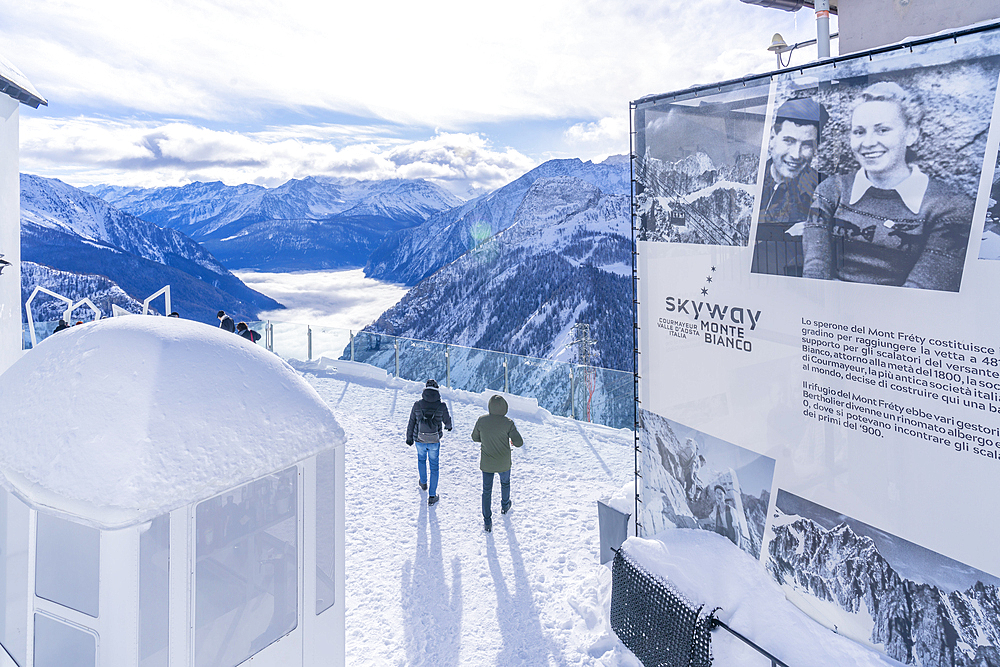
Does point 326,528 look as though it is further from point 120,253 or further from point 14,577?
point 120,253

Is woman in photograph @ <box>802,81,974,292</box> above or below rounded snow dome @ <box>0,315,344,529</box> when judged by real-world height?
above

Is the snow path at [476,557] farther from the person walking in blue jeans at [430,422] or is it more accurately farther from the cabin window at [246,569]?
the cabin window at [246,569]

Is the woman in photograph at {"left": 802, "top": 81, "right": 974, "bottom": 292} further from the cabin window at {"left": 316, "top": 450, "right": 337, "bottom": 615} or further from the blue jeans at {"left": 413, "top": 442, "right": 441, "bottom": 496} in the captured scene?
the blue jeans at {"left": 413, "top": 442, "right": 441, "bottom": 496}

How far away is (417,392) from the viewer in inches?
482

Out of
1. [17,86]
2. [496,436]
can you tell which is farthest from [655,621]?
[17,86]

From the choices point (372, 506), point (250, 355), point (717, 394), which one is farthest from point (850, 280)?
point (372, 506)

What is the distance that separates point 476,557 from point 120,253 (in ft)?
527

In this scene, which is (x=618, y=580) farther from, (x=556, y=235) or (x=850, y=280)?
(x=556, y=235)

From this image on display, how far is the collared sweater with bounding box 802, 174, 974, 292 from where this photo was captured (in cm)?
283

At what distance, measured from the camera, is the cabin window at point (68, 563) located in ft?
9.40

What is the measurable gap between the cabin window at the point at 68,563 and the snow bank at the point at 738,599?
3.31m

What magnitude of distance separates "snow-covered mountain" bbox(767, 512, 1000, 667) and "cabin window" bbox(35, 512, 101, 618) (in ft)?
12.6

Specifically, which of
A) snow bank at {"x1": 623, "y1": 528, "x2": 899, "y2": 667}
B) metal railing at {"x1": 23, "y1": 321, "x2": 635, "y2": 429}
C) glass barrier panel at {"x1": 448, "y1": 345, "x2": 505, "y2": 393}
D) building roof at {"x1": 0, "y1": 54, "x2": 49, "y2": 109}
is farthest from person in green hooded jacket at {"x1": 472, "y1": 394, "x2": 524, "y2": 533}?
building roof at {"x1": 0, "y1": 54, "x2": 49, "y2": 109}

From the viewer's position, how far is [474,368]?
12898 millimetres
